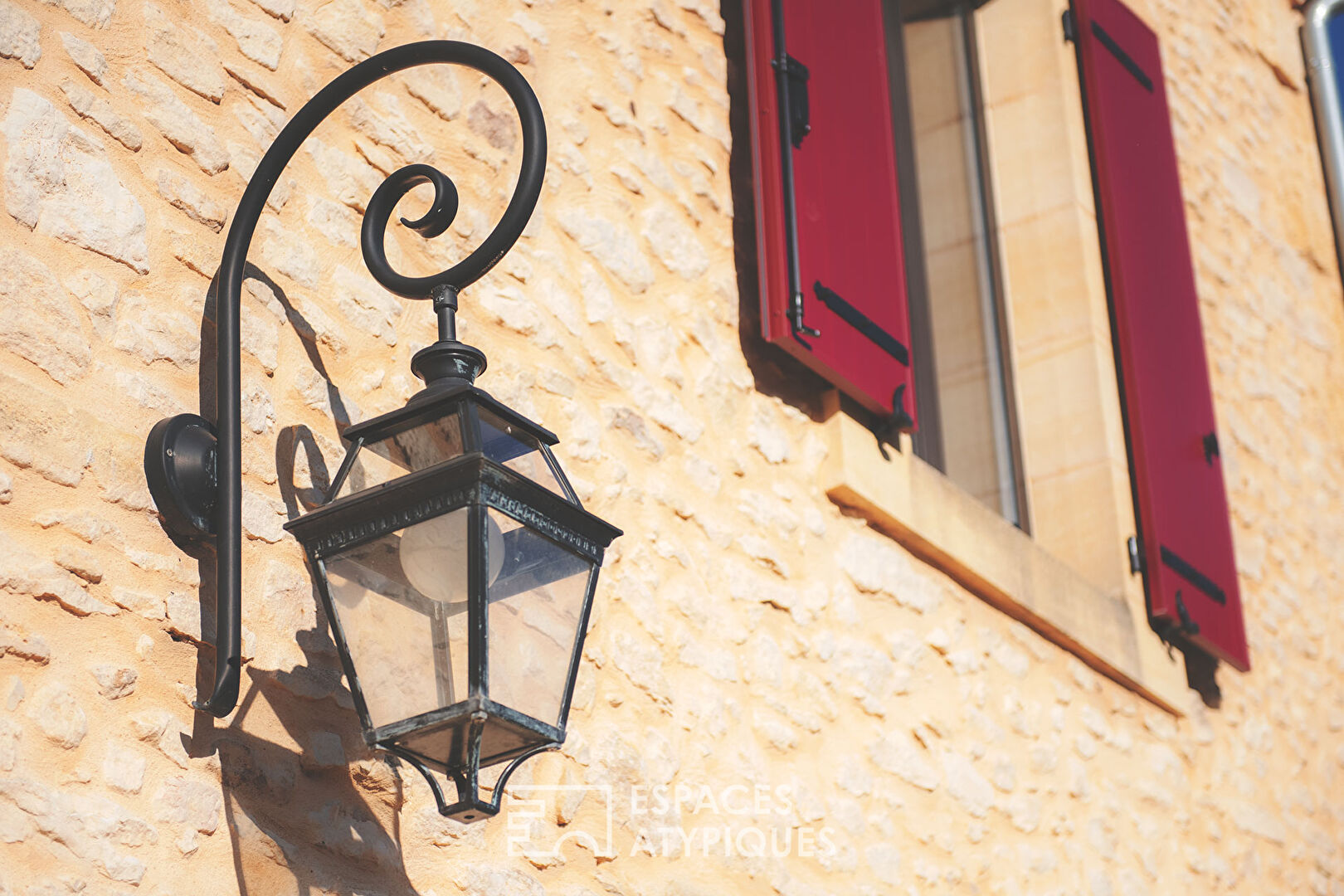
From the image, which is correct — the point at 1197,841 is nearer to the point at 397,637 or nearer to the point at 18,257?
the point at 397,637

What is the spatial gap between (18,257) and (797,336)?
1.81 metres

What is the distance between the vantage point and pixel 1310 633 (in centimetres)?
571

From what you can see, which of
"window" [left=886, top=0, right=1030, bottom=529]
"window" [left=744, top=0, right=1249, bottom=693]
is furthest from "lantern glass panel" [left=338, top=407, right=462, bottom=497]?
"window" [left=886, top=0, right=1030, bottom=529]

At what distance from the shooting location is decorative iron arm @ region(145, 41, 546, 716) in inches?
84.2

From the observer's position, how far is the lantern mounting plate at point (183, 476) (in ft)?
7.09

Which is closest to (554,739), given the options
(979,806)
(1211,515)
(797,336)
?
(797,336)

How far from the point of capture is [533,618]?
200 centimetres

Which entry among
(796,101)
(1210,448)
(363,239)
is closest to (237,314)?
(363,239)

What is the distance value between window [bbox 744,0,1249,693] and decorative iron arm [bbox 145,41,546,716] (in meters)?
1.91

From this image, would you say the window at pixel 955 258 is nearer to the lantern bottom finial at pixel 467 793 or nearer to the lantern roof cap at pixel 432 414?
the lantern roof cap at pixel 432 414

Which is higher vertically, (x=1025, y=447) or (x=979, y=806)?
(x=1025, y=447)

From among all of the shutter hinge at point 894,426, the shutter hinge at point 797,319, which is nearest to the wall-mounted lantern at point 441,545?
the shutter hinge at point 797,319

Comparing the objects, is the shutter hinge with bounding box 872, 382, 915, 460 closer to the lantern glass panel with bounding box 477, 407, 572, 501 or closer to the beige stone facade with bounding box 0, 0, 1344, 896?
the beige stone facade with bounding box 0, 0, 1344, 896

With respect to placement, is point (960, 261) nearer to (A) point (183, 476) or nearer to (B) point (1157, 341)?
(B) point (1157, 341)
